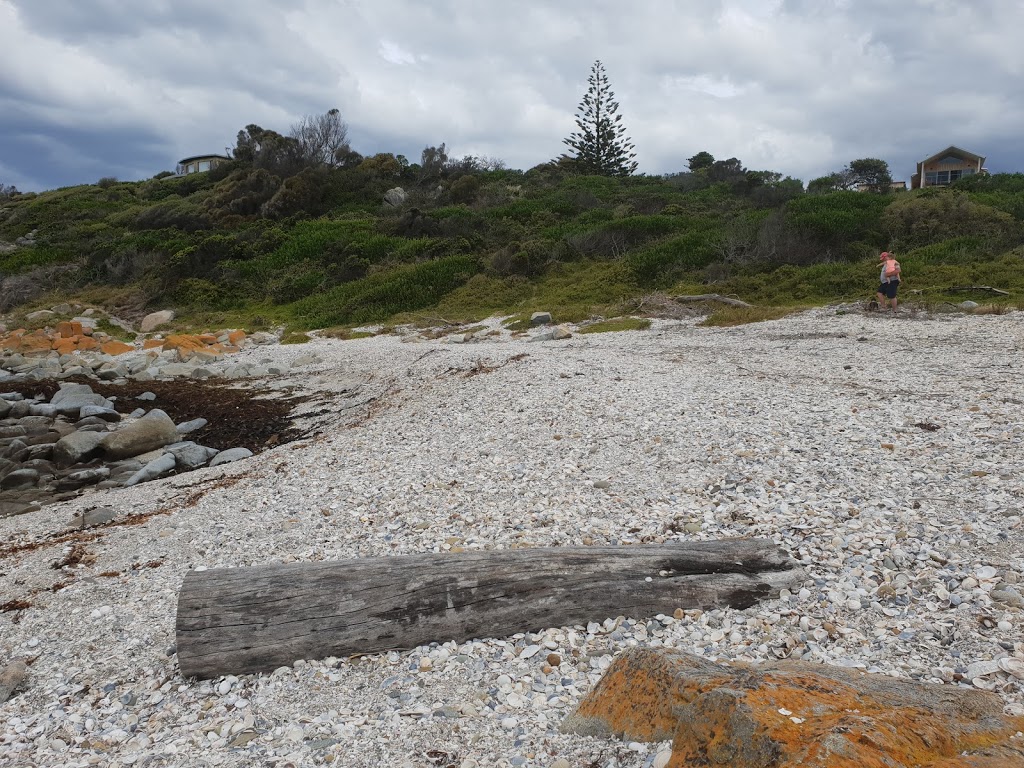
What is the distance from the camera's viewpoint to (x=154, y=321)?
1087 inches

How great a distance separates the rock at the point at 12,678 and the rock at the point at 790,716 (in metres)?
3.65

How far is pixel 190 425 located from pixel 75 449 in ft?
7.23

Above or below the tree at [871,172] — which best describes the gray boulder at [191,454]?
below

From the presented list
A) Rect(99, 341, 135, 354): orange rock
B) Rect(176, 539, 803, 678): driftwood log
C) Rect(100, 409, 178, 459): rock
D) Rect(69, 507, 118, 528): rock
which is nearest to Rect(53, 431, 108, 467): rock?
Rect(100, 409, 178, 459): rock

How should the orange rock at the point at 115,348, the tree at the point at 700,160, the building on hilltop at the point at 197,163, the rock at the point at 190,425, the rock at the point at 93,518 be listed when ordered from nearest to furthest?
the rock at the point at 93,518 → the rock at the point at 190,425 → the orange rock at the point at 115,348 → the tree at the point at 700,160 → the building on hilltop at the point at 197,163

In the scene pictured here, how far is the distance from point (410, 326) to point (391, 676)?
20.4 metres

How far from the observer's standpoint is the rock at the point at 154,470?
988cm

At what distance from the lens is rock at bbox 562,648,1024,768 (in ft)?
7.21

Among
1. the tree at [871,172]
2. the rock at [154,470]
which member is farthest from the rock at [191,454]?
the tree at [871,172]

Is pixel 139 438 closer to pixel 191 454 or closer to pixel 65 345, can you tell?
pixel 191 454

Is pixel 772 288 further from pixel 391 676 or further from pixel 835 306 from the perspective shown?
pixel 391 676

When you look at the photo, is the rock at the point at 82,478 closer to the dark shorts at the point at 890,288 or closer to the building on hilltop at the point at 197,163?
the dark shorts at the point at 890,288

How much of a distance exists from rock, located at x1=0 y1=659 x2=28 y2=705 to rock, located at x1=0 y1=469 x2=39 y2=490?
23.5 feet

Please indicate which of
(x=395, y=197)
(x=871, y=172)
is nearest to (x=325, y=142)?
(x=395, y=197)
